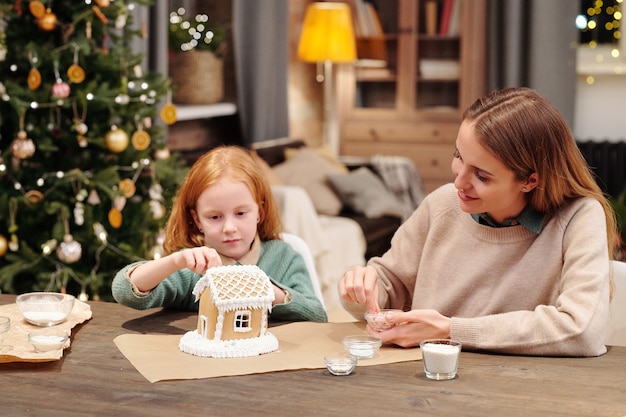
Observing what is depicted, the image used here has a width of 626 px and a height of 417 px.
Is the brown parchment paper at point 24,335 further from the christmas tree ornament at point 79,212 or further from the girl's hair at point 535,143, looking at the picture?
the christmas tree ornament at point 79,212

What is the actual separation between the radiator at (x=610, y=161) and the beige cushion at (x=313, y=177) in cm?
170

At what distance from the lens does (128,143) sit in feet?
11.7

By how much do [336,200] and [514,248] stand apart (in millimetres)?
3662

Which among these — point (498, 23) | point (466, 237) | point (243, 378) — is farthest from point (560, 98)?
point (243, 378)

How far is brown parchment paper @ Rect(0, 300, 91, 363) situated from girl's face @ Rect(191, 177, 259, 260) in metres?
0.30

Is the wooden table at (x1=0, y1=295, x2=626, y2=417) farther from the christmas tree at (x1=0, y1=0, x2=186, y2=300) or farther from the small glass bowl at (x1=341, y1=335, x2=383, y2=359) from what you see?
the christmas tree at (x1=0, y1=0, x2=186, y2=300)

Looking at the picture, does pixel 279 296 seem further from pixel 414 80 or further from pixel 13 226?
pixel 414 80

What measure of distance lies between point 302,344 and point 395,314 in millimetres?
177

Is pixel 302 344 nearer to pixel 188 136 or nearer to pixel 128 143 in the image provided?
pixel 128 143

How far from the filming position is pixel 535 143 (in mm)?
1742

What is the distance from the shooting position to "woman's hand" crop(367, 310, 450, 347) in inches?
66.7

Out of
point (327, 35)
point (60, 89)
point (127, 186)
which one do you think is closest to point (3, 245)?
point (127, 186)

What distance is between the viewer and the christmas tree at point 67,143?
3.36 metres

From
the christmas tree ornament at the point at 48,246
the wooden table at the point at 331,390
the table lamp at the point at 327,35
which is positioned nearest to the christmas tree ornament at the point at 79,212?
the christmas tree ornament at the point at 48,246
